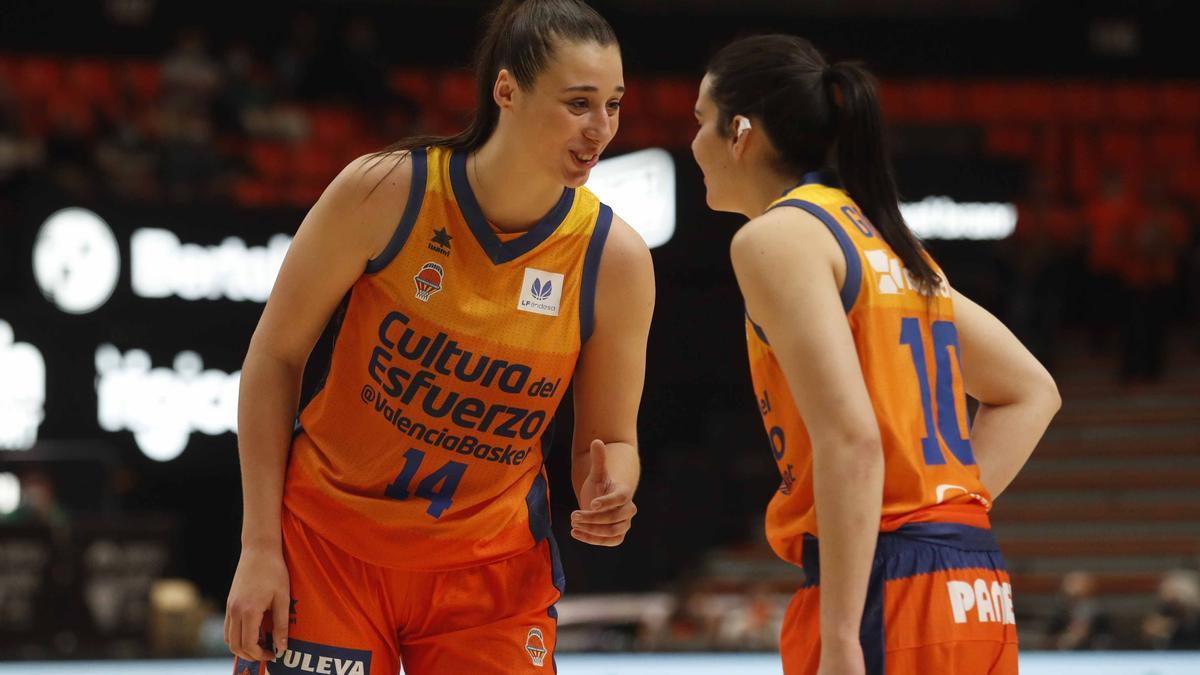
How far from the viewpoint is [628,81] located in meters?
15.0

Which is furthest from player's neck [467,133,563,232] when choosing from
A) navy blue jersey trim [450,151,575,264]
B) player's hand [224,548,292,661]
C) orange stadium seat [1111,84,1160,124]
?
orange stadium seat [1111,84,1160,124]

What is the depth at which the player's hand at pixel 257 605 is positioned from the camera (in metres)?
2.66

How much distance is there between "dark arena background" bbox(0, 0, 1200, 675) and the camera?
26.7 feet

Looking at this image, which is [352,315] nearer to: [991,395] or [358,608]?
[358,608]

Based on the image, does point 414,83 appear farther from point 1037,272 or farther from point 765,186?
point 765,186

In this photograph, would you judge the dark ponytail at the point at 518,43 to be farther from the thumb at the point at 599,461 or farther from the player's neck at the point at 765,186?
the thumb at the point at 599,461

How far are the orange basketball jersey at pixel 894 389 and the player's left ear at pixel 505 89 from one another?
22.3 inches

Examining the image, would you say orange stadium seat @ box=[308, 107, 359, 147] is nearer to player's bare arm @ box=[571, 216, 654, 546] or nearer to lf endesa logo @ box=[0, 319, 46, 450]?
lf endesa logo @ box=[0, 319, 46, 450]

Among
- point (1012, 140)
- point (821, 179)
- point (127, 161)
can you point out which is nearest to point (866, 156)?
point (821, 179)

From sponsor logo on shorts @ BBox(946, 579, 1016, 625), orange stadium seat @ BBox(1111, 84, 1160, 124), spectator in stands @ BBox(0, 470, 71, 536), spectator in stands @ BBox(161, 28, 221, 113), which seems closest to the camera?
sponsor logo on shorts @ BBox(946, 579, 1016, 625)

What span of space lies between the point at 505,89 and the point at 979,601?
4.01 feet

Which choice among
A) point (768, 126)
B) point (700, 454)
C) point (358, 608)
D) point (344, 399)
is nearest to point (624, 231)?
point (768, 126)

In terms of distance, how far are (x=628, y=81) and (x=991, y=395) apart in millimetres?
12479

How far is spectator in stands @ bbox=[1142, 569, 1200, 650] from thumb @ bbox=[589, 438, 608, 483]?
6326 millimetres
